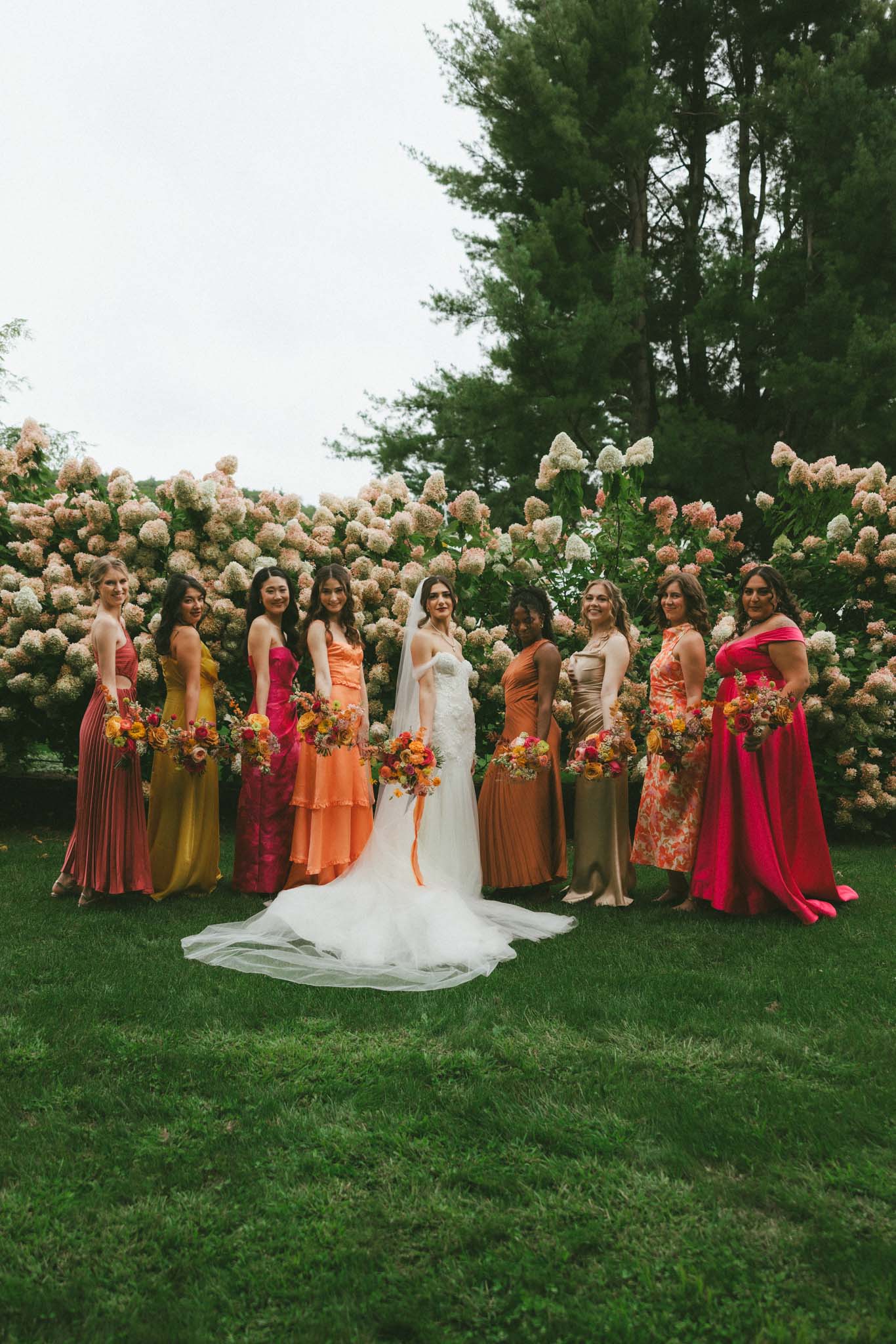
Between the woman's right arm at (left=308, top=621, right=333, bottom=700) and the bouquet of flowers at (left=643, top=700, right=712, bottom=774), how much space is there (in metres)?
2.20

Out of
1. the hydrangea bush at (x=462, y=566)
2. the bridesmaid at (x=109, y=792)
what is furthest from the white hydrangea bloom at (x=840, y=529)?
the bridesmaid at (x=109, y=792)

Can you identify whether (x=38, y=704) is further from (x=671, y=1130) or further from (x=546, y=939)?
(x=671, y=1130)

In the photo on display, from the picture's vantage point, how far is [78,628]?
848cm

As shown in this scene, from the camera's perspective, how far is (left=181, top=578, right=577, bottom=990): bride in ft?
16.2

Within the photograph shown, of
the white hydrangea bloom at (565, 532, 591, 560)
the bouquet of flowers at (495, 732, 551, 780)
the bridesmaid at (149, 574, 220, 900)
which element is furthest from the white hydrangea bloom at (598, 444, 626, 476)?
the bridesmaid at (149, 574, 220, 900)

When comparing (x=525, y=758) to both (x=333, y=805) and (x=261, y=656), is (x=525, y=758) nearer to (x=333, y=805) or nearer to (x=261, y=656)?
(x=333, y=805)

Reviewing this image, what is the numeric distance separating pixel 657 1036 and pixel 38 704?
6.63 meters

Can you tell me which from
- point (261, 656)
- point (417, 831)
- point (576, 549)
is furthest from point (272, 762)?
point (576, 549)

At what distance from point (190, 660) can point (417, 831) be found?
2012 millimetres

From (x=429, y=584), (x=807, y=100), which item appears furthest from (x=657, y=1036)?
(x=807, y=100)

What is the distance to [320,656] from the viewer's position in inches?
259

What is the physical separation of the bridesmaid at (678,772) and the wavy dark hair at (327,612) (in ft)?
7.18

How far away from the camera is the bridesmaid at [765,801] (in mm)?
5973

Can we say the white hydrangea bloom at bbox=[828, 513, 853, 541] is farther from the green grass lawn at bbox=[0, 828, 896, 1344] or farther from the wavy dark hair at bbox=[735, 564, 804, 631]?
the green grass lawn at bbox=[0, 828, 896, 1344]
